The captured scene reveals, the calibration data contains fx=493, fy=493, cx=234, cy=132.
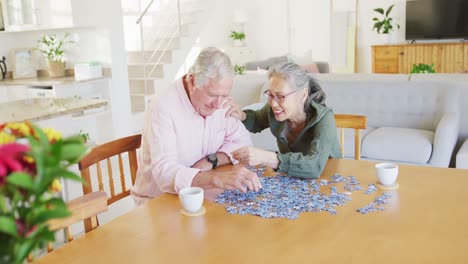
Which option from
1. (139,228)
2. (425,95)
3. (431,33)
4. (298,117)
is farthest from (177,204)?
(431,33)

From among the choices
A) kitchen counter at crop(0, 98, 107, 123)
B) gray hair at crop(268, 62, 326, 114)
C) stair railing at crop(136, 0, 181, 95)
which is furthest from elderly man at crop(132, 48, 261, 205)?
stair railing at crop(136, 0, 181, 95)

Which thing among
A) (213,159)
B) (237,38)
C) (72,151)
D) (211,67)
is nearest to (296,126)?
(213,159)

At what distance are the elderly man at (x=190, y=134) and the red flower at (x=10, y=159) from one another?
3.68 ft

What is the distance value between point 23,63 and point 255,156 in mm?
4843

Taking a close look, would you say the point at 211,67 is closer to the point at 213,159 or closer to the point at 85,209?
the point at 213,159

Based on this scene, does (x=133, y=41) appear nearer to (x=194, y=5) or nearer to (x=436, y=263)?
(x=194, y=5)

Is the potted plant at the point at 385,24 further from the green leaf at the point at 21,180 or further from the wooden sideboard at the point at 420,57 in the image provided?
the green leaf at the point at 21,180

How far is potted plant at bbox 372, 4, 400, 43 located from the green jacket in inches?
233

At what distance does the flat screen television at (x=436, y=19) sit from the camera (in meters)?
7.29

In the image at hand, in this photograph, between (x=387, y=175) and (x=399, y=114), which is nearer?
(x=387, y=175)

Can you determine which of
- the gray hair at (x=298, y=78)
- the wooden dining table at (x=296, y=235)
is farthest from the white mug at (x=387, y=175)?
the gray hair at (x=298, y=78)

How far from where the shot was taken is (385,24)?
7.66m

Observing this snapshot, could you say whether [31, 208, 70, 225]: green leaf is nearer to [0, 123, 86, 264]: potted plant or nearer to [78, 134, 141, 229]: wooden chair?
[0, 123, 86, 264]: potted plant

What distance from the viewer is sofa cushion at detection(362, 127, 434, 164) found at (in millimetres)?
3531
